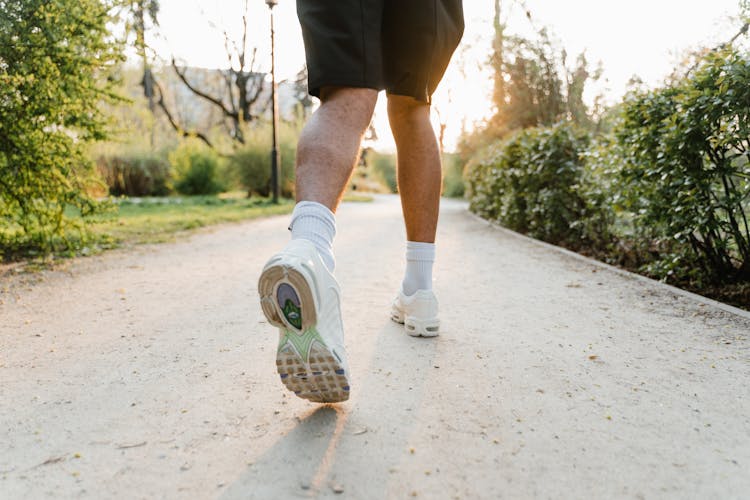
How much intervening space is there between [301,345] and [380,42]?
829 mm

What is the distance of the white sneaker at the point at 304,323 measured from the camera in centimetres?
113

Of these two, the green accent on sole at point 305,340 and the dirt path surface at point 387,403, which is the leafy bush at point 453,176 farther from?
the green accent on sole at point 305,340

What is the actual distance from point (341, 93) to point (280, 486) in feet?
2.98

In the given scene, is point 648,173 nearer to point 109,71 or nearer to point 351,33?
point 351,33

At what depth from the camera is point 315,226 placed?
4.21ft

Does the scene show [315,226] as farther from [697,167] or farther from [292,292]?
[697,167]

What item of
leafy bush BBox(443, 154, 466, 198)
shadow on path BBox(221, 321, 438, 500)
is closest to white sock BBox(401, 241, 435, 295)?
shadow on path BBox(221, 321, 438, 500)

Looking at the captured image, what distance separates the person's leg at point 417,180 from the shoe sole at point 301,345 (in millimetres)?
798

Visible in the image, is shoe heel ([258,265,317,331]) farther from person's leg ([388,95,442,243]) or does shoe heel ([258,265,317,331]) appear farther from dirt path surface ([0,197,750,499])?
person's leg ([388,95,442,243])

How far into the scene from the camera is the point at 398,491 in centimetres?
96

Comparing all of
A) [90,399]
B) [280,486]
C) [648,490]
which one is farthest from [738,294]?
[90,399]

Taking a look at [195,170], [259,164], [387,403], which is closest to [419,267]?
[387,403]

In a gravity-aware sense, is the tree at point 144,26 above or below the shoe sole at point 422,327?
above

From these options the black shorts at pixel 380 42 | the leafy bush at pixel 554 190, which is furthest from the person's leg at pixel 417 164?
the leafy bush at pixel 554 190
